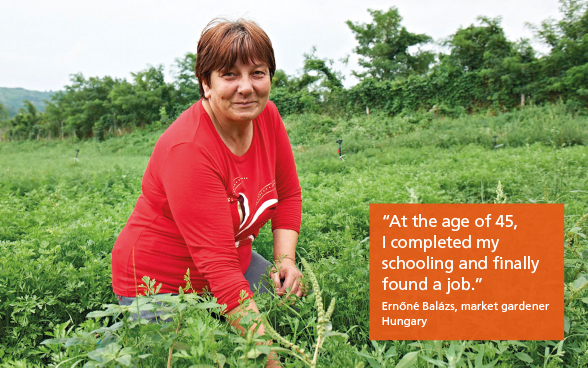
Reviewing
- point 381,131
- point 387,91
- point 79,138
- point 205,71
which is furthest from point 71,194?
point 79,138

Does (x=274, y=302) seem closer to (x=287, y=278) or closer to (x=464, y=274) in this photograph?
(x=287, y=278)

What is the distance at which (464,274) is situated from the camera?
1.65m

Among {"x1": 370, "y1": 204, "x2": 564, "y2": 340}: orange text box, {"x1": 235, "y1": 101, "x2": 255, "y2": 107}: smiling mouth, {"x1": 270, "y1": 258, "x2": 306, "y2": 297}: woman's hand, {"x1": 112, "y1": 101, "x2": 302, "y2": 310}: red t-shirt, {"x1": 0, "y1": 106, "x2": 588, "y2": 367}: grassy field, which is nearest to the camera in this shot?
{"x1": 0, "y1": 106, "x2": 588, "y2": 367}: grassy field

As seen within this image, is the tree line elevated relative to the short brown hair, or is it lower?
elevated

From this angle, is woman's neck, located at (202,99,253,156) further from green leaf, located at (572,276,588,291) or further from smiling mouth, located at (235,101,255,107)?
green leaf, located at (572,276,588,291)

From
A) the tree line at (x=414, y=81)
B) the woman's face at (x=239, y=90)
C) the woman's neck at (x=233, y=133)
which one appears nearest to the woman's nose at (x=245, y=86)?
the woman's face at (x=239, y=90)

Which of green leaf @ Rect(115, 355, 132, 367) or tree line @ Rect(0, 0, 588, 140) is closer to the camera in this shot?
green leaf @ Rect(115, 355, 132, 367)

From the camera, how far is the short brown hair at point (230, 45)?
1659 millimetres

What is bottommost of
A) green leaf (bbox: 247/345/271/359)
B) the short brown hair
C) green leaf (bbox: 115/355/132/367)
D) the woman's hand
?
the woman's hand

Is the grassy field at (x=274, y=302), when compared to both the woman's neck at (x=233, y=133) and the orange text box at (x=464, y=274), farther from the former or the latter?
the woman's neck at (x=233, y=133)

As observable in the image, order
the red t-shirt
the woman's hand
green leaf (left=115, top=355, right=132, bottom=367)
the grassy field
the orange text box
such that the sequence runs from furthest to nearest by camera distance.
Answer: the woman's hand
the red t-shirt
the orange text box
the grassy field
green leaf (left=115, top=355, right=132, bottom=367)

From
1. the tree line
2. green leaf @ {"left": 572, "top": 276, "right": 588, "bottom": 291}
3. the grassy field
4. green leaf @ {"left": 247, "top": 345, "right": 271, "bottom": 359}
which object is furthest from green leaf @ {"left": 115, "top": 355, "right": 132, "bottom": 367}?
the tree line

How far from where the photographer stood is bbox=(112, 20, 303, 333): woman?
1647mm

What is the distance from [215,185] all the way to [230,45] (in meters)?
0.59
